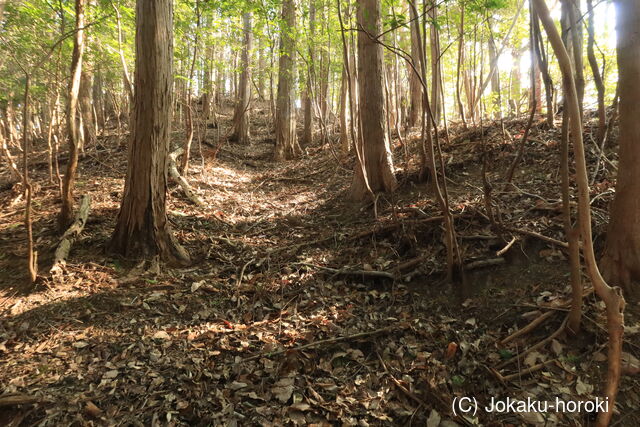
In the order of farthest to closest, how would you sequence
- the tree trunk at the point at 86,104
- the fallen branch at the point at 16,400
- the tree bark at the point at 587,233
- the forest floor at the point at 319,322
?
1. the tree trunk at the point at 86,104
2. the forest floor at the point at 319,322
3. the fallen branch at the point at 16,400
4. the tree bark at the point at 587,233

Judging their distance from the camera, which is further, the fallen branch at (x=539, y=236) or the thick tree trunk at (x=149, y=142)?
the thick tree trunk at (x=149, y=142)

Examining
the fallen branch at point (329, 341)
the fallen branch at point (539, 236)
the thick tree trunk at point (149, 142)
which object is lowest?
the fallen branch at point (329, 341)

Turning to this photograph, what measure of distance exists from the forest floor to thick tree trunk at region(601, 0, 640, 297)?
0.29 m

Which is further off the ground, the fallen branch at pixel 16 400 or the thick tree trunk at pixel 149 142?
the thick tree trunk at pixel 149 142

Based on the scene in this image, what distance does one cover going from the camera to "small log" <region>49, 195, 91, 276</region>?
12.5ft

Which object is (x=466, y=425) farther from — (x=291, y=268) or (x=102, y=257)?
(x=102, y=257)

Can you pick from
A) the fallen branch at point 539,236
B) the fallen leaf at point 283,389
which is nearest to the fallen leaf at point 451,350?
the fallen leaf at point 283,389

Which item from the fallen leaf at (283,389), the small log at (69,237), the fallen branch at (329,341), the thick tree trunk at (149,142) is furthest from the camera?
the thick tree trunk at (149,142)

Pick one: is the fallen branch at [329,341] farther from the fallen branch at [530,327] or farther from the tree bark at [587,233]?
the tree bark at [587,233]

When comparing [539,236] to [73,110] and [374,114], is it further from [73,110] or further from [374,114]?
[73,110]

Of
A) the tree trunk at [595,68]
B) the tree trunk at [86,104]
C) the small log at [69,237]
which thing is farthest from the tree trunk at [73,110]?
the tree trunk at [86,104]

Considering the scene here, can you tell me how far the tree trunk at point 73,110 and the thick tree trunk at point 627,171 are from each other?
5453 millimetres

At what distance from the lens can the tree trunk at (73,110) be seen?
421 cm

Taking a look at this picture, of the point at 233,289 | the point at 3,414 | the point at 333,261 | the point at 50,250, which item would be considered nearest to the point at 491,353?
the point at 333,261
